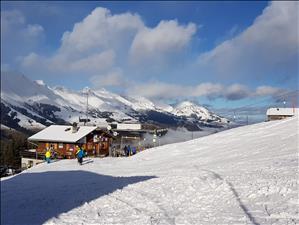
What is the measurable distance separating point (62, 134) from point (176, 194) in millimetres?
43023

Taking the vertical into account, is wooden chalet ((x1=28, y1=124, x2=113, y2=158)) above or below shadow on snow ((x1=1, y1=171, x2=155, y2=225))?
above

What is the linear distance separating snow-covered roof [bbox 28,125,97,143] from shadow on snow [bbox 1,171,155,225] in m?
28.7

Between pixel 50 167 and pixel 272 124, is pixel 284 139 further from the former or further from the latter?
pixel 50 167

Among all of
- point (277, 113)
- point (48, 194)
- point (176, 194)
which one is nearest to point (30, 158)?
point (48, 194)

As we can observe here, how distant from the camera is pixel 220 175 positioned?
20578 millimetres

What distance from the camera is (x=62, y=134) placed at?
58469 mm

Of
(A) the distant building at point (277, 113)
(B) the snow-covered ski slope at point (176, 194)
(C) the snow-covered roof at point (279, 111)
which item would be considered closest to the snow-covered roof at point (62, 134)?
(B) the snow-covered ski slope at point (176, 194)

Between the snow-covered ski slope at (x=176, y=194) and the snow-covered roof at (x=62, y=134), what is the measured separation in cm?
2638

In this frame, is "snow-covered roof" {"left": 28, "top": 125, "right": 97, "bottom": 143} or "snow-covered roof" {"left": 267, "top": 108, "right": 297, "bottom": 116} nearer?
"snow-covered roof" {"left": 28, "top": 125, "right": 97, "bottom": 143}

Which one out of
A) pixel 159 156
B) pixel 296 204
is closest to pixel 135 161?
pixel 159 156

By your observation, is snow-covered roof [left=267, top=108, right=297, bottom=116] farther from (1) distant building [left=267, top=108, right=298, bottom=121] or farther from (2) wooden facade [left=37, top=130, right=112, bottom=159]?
(2) wooden facade [left=37, top=130, right=112, bottom=159]

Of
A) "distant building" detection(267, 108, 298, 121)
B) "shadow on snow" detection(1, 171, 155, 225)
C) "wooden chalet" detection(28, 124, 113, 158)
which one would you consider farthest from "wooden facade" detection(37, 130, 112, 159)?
"distant building" detection(267, 108, 298, 121)

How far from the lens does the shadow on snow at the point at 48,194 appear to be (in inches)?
660

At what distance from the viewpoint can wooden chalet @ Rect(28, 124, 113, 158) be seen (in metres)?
56.8
